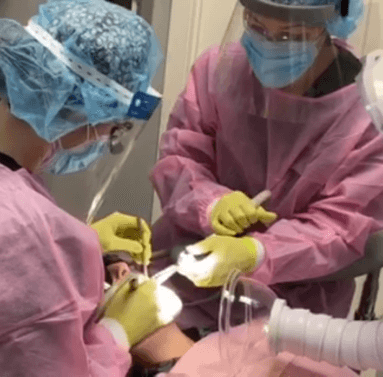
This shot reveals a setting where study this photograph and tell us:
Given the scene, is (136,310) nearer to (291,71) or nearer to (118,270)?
(118,270)

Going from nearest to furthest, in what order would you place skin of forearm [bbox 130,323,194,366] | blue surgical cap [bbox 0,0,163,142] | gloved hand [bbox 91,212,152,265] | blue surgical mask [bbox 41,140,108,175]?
blue surgical cap [bbox 0,0,163,142] → blue surgical mask [bbox 41,140,108,175] → skin of forearm [bbox 130,323,194,366] → gloved hand [bbox 91,212,152,265]

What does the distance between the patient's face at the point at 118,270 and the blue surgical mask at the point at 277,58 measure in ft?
1.77

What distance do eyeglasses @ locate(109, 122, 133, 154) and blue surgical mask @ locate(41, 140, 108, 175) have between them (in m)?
0.01

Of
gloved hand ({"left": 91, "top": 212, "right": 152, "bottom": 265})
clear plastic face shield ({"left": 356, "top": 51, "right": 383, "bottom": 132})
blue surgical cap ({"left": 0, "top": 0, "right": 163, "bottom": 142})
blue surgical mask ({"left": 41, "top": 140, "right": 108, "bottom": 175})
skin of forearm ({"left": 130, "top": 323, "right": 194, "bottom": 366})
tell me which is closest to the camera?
clear plastic face shield ({"left": 356, "top": 51, "right": 383, "bottom": 132})

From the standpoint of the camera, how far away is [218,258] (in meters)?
1.43

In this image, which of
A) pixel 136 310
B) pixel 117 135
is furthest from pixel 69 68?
pixel 136 310

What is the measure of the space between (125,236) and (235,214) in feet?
0.92

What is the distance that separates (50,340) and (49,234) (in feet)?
0.54

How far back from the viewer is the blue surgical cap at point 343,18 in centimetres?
136

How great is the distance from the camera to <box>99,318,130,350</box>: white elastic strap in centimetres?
119

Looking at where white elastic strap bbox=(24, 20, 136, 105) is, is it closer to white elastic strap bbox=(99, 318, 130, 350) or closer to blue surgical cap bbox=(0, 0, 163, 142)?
blue surgical cap bbox=(0, 0, 163, 142)

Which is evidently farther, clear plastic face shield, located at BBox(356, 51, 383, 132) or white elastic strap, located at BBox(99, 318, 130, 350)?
white elastic strap, located at BBox(99, 318, 130, 350)

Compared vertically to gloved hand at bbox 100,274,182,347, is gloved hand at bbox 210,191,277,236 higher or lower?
higher

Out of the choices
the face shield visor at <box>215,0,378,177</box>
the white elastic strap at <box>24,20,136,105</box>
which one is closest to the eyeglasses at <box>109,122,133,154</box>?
the white elastic strap at <box>24,20,136,105</box>
